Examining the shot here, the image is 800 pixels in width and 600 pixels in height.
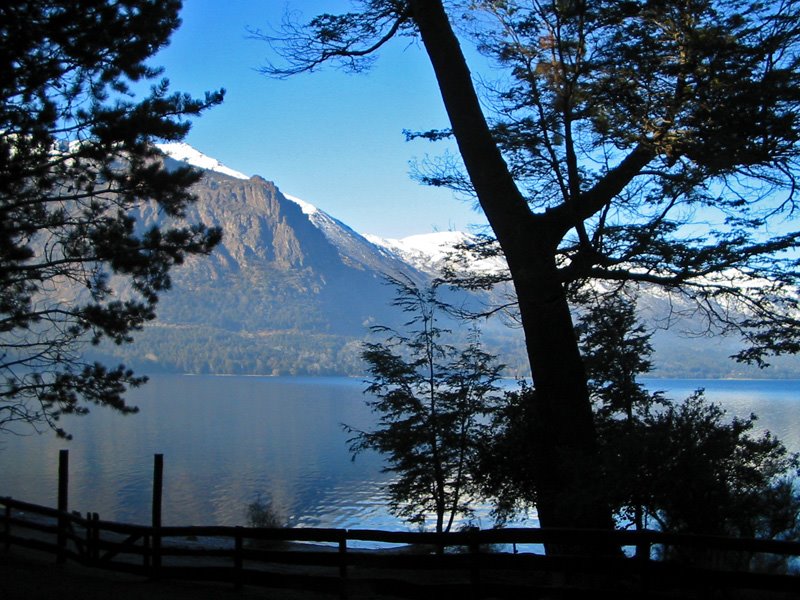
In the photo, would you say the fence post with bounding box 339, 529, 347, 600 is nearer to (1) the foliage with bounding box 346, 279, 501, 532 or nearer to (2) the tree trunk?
(2) the tree trunk

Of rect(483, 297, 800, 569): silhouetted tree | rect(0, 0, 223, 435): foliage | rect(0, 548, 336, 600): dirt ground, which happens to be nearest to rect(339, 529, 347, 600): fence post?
rect(0, 548, 336, 600): dirt ground

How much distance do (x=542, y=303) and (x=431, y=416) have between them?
6.57 m

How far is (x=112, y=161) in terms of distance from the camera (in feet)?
33.5

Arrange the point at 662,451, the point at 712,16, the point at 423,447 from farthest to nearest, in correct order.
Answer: the point at 423,447 < the point at 662,451 < the point at 712,16

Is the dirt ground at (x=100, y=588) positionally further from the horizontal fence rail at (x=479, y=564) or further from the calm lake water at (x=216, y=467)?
the calm lake water at (x=216, y=467)

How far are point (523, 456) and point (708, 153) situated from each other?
510cm

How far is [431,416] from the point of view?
13.9 metres

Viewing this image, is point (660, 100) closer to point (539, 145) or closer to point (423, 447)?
point (539, 145)

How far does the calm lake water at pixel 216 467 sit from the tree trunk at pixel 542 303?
13345 millimetres

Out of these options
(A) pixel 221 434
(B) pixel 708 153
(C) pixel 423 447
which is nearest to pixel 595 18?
(B) pixel 708 153

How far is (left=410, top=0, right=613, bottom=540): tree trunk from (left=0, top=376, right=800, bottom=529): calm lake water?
13345mm

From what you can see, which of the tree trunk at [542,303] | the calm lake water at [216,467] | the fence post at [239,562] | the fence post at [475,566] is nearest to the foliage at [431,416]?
the tree trunk at [542,303]

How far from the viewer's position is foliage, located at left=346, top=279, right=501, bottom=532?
13703 mm

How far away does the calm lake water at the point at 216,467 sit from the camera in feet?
128
